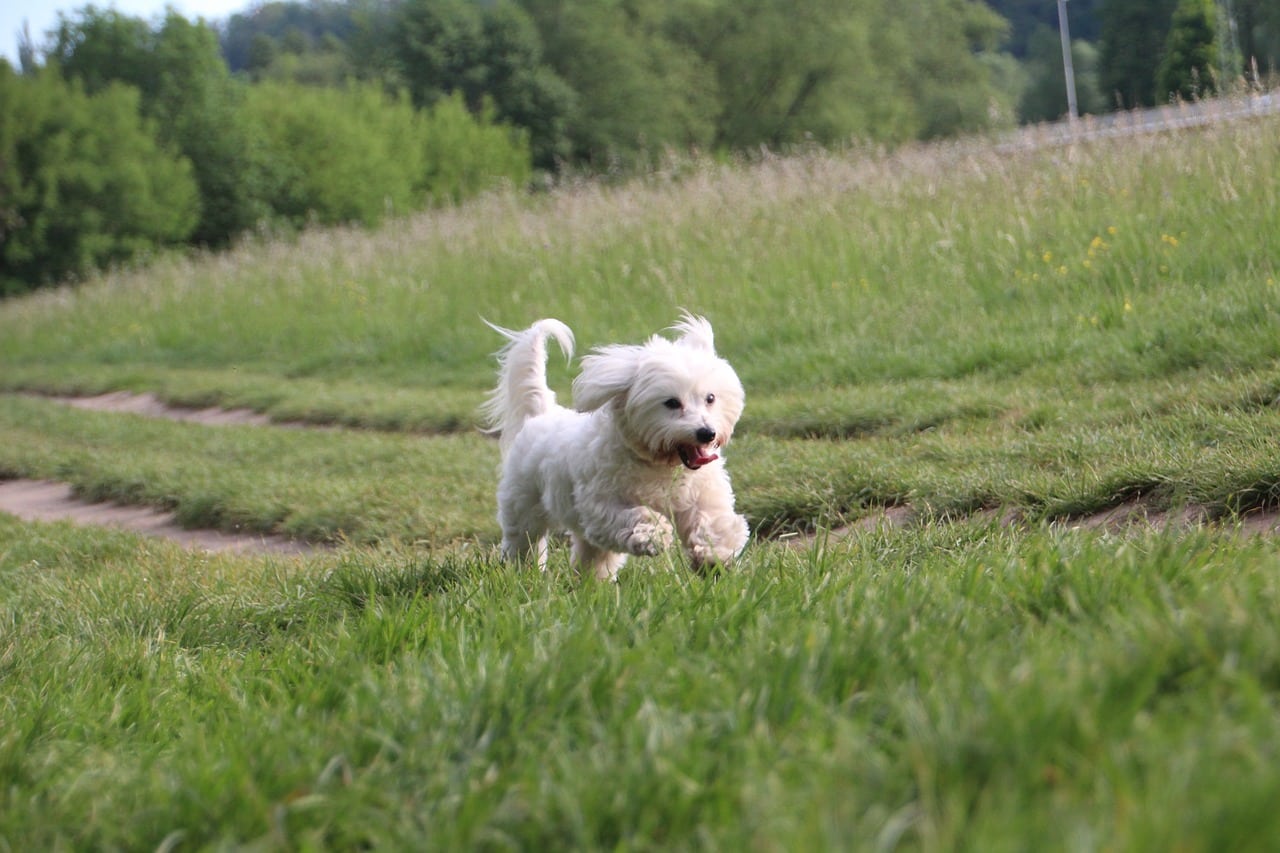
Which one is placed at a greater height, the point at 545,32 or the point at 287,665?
the point at 545,32

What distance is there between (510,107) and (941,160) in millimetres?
33340

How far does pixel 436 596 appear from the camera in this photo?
3.82 m

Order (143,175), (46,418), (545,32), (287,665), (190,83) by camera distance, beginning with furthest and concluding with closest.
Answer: (545,32) → (190,83) → (143,175) → (46,418) → (287,665)

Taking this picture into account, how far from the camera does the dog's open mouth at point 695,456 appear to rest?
4504 mm

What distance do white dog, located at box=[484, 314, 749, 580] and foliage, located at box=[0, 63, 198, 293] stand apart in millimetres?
24430

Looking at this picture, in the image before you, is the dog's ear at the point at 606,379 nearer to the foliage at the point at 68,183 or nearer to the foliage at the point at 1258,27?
the foliage at the point at 1258,27

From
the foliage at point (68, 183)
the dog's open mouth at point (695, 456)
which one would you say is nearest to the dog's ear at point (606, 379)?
the dog's open mouth at point (695, 456)

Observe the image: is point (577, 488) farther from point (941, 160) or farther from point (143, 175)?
Result: point (143, 175)

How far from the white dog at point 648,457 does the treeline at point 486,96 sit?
943 cm

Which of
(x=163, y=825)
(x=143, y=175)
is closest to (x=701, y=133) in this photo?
(x=143, y=175)

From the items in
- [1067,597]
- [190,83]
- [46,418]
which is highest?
[190,83]

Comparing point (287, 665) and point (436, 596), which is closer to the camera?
point (287, 665)

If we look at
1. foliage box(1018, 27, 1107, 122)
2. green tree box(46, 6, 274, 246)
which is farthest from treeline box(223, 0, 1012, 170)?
green tree box(46, 6, 274, 246)

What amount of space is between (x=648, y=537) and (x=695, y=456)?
0.40 meters
